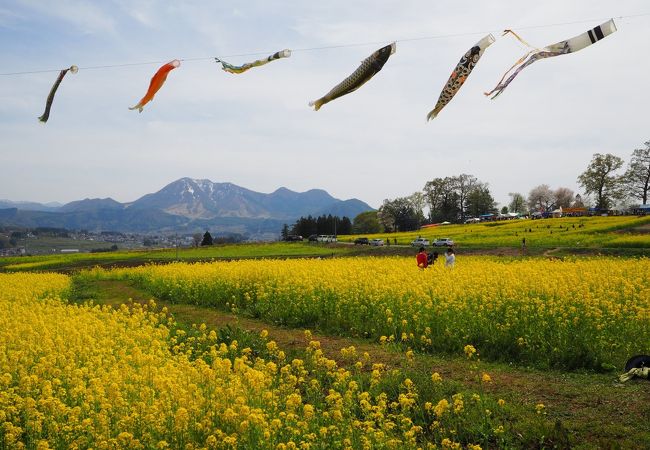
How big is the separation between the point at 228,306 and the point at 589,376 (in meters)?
11.2

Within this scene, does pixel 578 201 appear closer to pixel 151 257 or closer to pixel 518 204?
pixel 518 204

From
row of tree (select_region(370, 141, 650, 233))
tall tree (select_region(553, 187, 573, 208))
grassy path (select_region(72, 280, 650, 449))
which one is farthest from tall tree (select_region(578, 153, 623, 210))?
grassy path (select_region(72, 280, 650, 449))

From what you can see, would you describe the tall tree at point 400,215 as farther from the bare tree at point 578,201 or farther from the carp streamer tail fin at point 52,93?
the carp streamer tail fin at point 52,93

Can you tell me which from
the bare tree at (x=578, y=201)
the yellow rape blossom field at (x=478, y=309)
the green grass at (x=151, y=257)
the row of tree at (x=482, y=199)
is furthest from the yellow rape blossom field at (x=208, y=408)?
the bare tree at (x=578, y=201)

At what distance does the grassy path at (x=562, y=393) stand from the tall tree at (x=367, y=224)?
10953 cm

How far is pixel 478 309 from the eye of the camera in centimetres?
1166

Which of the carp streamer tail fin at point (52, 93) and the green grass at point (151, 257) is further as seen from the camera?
the green grass at point (151, 257)

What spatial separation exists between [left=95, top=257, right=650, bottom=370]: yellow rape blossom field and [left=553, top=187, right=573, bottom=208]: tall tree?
122284mm

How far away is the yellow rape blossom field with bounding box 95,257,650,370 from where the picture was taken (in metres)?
9.48

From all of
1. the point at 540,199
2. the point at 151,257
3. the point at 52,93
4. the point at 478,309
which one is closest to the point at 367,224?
the point at 540,199

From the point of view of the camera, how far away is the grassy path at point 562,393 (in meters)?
6.05

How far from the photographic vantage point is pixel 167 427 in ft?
18.7

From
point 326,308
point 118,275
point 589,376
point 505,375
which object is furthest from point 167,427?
point 118,275

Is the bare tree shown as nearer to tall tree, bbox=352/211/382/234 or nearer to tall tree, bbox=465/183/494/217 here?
tall tree, bbox=465/183/494/217
